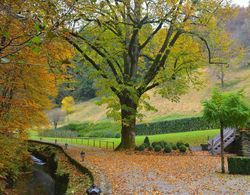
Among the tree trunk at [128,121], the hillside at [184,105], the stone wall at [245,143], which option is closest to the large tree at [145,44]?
the tree trunk at [128,121]

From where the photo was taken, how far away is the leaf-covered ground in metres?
12.9

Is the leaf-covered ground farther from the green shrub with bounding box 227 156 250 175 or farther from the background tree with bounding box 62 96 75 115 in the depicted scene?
the background tree with bounding box 62 96 75 115

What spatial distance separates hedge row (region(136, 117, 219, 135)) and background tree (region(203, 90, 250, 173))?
28330 millimetres

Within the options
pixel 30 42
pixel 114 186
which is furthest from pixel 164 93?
pixel 30 42

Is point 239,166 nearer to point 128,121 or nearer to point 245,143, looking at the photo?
point 245,143

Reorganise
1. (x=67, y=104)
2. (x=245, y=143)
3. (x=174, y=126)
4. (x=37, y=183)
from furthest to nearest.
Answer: (x=67, y=104)
(x=174, y=126)
(x=245, y=143)
(x=37, y=183)

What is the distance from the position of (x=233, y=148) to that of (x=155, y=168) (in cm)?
1184

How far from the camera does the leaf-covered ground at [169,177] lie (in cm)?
1293

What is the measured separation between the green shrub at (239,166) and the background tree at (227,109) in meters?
1.81

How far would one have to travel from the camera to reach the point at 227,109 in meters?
17.5

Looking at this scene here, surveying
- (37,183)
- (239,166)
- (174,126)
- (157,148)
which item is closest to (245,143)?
(157,148)

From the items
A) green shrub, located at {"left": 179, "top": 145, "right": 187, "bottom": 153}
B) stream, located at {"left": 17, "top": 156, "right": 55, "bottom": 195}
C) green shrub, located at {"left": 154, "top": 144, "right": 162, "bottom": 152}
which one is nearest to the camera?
stream, located at {"left": 17, "top": 156, "right": 55, "bottom": 195}

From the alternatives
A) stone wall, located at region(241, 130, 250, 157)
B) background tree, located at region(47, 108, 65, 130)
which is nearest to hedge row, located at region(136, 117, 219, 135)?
stone wall, located at region(241, 130, 250, 157)

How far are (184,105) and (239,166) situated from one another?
46.1 meters
